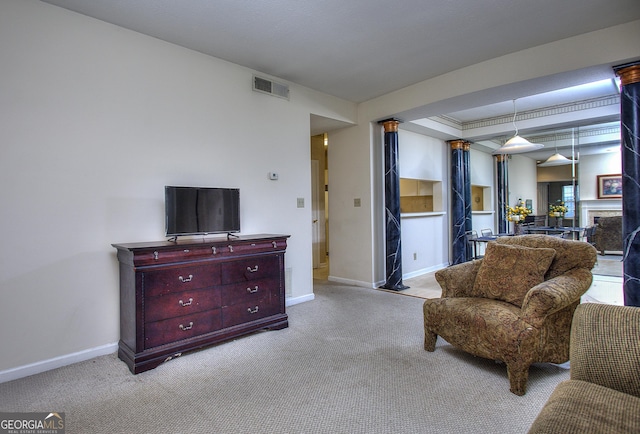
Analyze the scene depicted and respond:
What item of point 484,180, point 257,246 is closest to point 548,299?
point 257,246

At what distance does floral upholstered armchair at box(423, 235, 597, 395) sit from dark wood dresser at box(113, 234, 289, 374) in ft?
5.05

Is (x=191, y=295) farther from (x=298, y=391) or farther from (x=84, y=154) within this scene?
(x=84, y=154)

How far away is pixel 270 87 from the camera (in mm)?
3863

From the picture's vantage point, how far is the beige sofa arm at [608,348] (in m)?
1.21

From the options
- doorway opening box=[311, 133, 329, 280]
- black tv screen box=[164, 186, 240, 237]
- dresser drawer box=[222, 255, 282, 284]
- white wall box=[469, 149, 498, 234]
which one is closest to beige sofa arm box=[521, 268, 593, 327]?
dresser drawer box=[222, 255, 282, 284]

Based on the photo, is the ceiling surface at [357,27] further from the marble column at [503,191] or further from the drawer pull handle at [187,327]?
the marble column at [503,191]

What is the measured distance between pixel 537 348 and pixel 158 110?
141 inches

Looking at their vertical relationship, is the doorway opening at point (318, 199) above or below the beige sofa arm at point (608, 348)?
above

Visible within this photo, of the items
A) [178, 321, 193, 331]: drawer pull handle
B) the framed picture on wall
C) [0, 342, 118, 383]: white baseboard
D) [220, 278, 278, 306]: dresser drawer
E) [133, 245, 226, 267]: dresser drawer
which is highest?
the framed picture on wall

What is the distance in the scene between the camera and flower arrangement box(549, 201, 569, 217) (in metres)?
5.69

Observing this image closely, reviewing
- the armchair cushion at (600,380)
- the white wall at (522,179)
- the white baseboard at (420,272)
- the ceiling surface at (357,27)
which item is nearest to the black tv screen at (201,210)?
the ceiling surface at (357,27)

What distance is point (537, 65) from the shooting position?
3336mm

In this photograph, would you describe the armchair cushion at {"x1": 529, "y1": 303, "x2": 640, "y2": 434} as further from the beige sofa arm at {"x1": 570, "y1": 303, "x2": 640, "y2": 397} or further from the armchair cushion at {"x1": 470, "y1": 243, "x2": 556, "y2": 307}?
the armchair cushion at {"x1": 470, "y1": 243, "x2": 556, "y2": 307}

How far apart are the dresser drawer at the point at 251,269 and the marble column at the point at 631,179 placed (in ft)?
10.7
